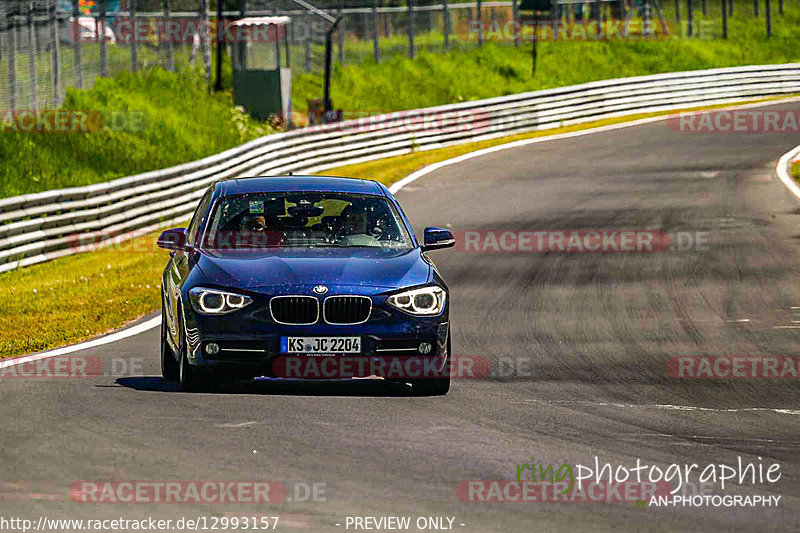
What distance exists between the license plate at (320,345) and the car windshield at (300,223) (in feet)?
4.11

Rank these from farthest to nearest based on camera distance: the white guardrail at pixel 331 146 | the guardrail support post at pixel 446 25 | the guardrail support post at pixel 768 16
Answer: the guardrail support post at pixel 768 16 < the guardrail support post at pixel 446 25 < the white guardrail at pixel 331 146

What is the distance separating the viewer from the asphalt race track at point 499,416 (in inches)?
253

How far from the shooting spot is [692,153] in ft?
109

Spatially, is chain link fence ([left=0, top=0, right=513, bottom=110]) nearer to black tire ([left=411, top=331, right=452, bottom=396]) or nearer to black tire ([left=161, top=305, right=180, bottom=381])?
black tire ([left=161, top=305, right=180, bottom=381])

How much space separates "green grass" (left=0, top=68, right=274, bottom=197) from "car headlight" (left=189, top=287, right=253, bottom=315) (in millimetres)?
14338

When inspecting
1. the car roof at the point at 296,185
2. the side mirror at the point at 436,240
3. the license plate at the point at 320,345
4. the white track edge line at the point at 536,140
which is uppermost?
the car roof at the point at 296,185

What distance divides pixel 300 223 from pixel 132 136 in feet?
67.8

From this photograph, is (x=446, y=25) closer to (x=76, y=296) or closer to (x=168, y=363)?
(x=76, y=296)

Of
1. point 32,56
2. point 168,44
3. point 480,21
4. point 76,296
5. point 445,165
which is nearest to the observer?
point 76,296

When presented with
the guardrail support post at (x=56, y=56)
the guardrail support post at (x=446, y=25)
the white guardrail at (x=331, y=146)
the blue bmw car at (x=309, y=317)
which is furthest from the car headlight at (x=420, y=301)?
the guardrail support post at (x=446, y=25)

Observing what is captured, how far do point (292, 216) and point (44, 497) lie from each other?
4.66m

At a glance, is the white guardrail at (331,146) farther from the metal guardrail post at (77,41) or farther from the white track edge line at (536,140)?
the metal guardrail post at (77,41)

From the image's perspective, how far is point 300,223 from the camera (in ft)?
35.4

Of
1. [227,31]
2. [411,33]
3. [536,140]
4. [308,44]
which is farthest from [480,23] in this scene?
[536,140]
